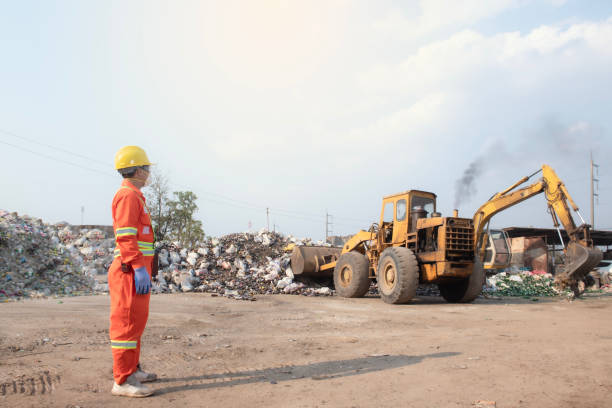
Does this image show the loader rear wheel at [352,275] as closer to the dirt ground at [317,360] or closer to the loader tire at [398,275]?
the loader tire at [398,275]

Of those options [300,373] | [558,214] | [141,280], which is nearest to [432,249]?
[558,214]

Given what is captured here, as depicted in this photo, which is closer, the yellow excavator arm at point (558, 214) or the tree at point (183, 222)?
the yellow excavator arm at point (558, 214)

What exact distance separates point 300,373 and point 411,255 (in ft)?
19.6

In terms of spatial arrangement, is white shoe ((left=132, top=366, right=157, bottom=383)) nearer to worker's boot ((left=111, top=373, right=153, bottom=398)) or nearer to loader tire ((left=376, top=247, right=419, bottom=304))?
worker's boot ((left=111, top=373, right=153, bottom=398))

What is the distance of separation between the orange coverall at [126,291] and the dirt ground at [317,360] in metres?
0.31

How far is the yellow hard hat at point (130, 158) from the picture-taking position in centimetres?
350

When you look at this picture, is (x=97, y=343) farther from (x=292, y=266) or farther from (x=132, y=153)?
(x=292, y=266)

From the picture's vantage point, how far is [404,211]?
10.2 metres

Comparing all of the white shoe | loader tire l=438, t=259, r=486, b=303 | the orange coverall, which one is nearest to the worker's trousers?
the orange coverall

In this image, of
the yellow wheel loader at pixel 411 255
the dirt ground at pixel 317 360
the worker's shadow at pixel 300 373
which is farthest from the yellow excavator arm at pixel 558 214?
the worker's shadow at pixel 300 373

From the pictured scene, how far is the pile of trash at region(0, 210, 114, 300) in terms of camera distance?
10172mm

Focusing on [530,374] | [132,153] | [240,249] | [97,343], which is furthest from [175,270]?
[530,374]

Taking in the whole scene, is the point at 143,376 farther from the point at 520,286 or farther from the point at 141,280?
the point at 520,286

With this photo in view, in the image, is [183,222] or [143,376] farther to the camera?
[183,222]
